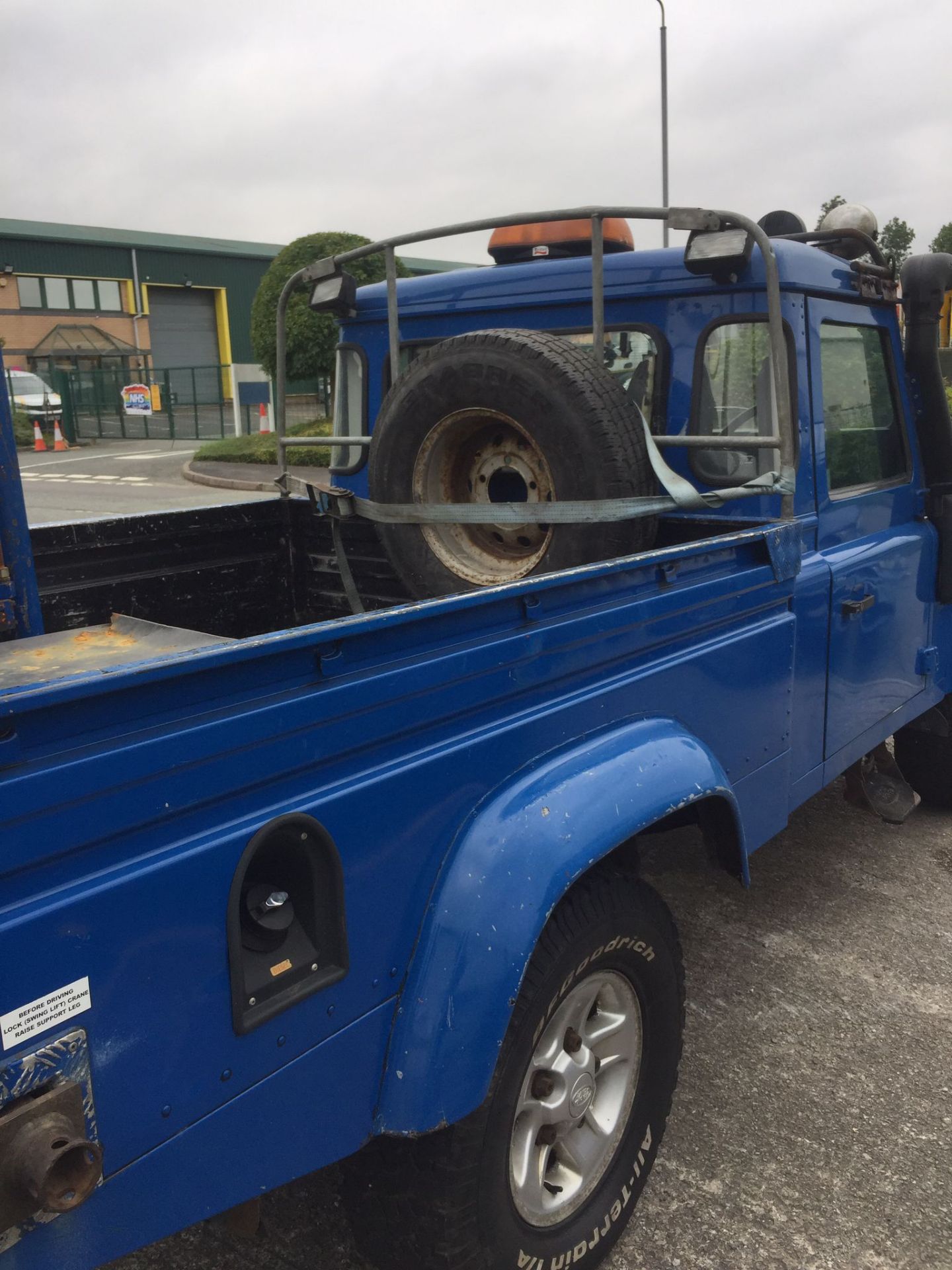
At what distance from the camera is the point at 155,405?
97.1ft

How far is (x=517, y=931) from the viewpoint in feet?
5.78

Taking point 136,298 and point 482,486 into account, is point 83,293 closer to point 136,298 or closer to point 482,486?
point 136,298

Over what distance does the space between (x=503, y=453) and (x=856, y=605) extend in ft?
3.76

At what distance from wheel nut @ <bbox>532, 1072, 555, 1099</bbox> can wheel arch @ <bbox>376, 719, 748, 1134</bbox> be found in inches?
12.0

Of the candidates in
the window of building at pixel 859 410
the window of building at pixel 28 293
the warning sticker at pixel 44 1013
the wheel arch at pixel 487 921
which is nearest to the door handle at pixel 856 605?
the window of building at pixel 859 410

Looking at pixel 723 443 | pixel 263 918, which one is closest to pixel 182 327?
pixel 723 443

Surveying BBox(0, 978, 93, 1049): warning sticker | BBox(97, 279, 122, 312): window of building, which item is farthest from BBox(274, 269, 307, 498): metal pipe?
BBox(97, 279, 122, 312): window of building

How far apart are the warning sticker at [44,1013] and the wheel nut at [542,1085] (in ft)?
3.27

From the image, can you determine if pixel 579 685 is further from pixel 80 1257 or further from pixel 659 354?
pixel 659 354

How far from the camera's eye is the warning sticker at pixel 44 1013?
4.00ft

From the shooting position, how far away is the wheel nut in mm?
2010

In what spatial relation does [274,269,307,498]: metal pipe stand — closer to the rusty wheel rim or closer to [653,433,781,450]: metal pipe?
the rusty wheel rim

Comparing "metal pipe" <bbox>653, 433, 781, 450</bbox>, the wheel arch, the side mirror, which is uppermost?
the side mirror

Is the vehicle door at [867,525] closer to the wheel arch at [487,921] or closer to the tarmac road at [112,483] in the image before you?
the wheel arch at [487,921]
